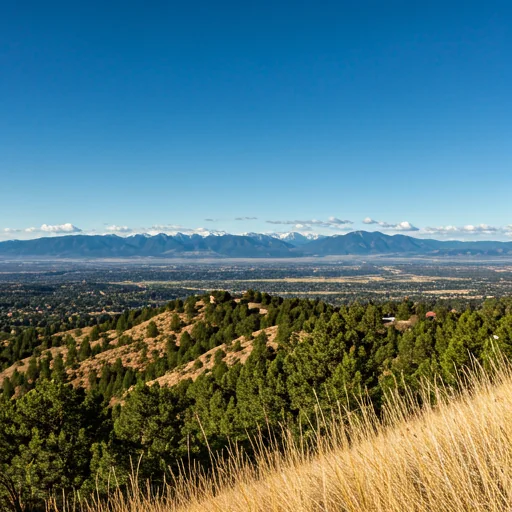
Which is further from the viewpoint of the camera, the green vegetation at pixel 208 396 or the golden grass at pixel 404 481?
the green vegetation at pixel 208 396

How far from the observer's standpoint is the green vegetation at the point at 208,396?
17.6 metres

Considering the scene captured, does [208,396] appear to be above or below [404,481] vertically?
below

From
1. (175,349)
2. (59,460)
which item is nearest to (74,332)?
(175,349)

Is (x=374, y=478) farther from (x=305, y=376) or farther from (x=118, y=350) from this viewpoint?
(x=118, y=350)

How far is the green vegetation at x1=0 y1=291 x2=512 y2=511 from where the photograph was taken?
57.7ft

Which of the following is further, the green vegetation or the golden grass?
the green vegetation

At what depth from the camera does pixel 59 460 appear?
57.5ft

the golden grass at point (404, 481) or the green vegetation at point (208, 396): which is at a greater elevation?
the golden grass at point (404, 481)

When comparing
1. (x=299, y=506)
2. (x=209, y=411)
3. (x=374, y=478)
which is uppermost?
(x=374, y=478)

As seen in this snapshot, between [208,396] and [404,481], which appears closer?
[404,481]

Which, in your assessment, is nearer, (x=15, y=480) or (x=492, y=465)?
(x=492, y=465)

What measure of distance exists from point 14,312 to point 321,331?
165700mm

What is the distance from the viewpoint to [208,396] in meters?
35.1

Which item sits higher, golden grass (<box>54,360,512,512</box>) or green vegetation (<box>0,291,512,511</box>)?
golden grass (<box>54,360,512,512</box>)
